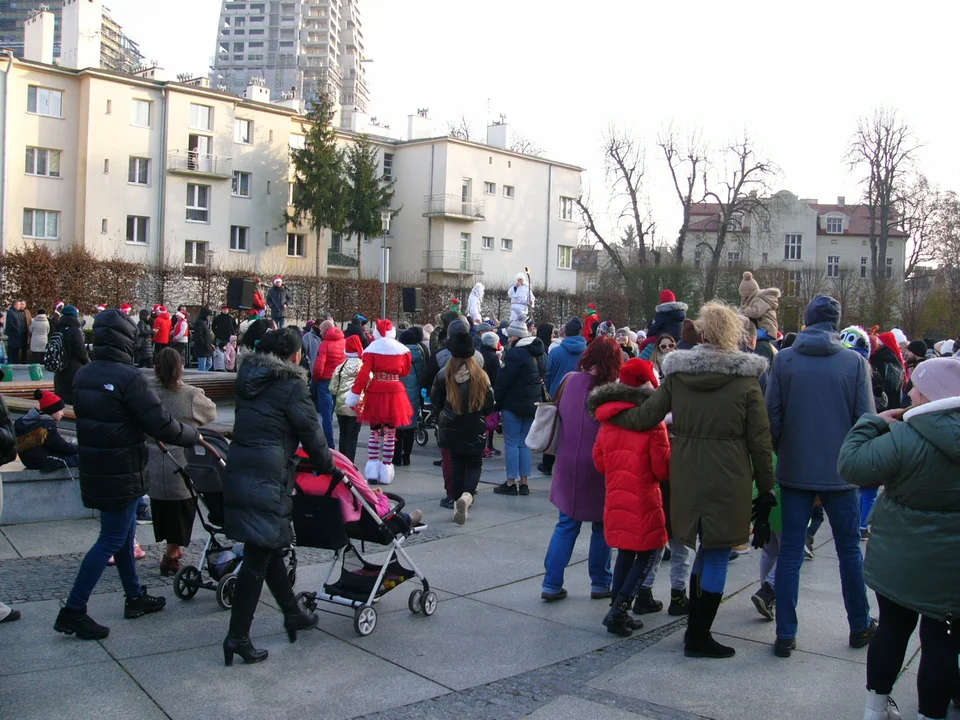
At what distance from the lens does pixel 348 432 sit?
38.6 ft

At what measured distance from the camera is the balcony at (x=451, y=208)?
54.5 metres

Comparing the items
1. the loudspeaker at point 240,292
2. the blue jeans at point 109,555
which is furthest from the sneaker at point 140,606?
the loudspeaker at point 240,292

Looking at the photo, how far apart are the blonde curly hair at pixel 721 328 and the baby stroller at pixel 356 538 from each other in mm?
2407

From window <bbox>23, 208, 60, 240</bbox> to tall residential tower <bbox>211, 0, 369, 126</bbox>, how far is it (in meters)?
113

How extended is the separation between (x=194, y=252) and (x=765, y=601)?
43.2 m

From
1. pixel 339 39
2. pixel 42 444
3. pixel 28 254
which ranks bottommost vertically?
pixel 42 444

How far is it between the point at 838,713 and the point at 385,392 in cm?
713

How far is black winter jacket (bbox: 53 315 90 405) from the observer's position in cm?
1331

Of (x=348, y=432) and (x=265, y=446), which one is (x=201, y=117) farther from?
(x=265, y=446)

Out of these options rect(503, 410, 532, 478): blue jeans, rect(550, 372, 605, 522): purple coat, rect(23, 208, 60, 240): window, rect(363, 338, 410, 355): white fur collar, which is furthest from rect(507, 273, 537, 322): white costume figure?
rect(23, 208, 60, 240): window

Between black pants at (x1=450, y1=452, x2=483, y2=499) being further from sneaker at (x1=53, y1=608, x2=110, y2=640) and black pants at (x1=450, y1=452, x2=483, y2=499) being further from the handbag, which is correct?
sneaker at (x1=53, y1=608, x2=110, y2=640)

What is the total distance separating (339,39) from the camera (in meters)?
163

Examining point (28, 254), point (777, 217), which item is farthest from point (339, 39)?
point (28, 254)

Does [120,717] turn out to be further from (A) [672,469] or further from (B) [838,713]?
(B) [838,713]
